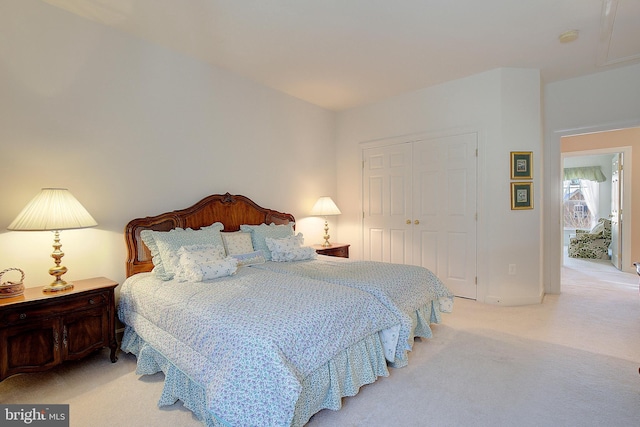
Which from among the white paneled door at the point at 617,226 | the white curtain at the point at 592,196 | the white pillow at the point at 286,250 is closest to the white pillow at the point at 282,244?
the white pillow at the point at 286,250

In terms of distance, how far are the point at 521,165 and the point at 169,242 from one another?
389 centimetres

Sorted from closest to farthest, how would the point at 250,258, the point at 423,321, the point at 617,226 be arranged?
the point at 423,321, the point at 250,258, the point at 617,226

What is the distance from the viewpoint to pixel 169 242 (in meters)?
2.69

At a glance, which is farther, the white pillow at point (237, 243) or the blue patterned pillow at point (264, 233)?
the blue patterned pillow at point (264, 233)

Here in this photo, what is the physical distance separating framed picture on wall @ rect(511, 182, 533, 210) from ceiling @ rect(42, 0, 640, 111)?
1.37 metres

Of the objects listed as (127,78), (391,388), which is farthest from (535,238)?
(127,78)

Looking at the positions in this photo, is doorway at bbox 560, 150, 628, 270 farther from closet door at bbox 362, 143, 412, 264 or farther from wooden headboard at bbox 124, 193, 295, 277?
wooden headboard at bbox 124, 193, 295, 277

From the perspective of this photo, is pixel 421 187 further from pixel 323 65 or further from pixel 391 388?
pixel 391 388

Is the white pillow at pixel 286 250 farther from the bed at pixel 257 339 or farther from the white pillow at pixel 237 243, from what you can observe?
the bed at pixel 257 339

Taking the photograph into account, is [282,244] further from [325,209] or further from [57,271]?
[57,271]

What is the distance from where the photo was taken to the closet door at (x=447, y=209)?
12.6 feet

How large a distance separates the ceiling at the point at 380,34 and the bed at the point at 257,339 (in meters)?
1.87

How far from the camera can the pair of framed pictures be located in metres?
3.64

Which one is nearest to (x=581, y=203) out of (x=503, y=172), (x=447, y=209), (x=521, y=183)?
(x=521, y=183)
